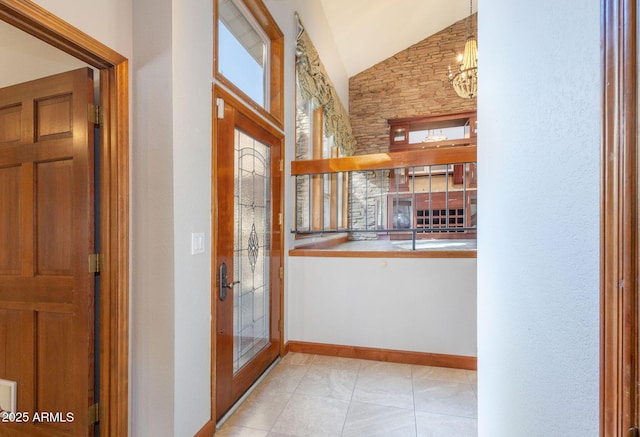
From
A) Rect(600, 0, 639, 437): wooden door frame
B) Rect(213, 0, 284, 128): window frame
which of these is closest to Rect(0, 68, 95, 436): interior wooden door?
Rect(213, 0, 284, 128): window frame

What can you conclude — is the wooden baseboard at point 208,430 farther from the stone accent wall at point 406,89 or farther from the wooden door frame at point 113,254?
the stone accent wall at point 406,89

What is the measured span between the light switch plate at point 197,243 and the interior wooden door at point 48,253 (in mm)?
475

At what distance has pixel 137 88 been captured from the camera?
1590 millimetres

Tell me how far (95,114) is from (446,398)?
9.30 feet

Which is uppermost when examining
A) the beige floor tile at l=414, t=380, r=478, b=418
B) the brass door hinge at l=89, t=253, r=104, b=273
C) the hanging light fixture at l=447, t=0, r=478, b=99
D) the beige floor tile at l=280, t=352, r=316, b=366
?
the hanging light fixture at l=447, t=0, r=478, b=99

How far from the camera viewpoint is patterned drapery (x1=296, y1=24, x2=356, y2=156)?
10.9 ft

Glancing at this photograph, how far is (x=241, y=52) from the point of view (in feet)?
8.13

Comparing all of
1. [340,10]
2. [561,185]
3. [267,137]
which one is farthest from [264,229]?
[340,10]

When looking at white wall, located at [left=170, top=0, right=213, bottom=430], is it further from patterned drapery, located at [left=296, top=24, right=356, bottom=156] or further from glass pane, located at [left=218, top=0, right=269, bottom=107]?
patterned drapery, located at [left=296, top=24, right=356, bottom=156]

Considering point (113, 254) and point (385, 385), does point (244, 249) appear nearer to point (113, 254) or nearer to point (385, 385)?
point (113, 254)

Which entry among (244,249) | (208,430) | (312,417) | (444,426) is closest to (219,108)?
(244,249)

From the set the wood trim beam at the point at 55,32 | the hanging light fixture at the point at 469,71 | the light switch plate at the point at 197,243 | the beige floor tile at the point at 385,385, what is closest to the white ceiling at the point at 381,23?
the hanging light fixture at the point at 469,71

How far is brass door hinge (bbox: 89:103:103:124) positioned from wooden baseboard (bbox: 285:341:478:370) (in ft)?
7.77

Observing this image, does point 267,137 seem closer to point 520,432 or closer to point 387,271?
point 387,271
